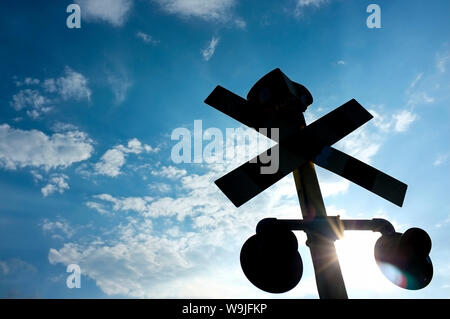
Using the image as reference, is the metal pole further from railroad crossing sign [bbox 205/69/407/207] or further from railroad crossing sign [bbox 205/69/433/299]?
railroad crossing sign [bbox 205/69/407/207]

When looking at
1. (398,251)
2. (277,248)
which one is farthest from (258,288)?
(398,251)

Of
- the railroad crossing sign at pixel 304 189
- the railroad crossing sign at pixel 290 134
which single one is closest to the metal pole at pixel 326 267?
the railroad crossing sign at pixel 304 189

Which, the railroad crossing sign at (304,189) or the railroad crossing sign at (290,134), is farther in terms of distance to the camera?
the railroad crossing sign at (290,134)

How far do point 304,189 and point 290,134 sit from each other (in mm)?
517

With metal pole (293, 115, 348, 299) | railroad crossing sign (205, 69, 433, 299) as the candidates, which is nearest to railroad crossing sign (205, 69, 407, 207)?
railroad crossing sign (205, 69, 433, 299)

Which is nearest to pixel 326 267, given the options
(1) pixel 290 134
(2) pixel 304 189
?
(2) pixel 304 189

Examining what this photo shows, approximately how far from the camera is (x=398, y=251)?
1975 millimetres

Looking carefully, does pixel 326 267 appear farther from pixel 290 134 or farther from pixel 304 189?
pixel 290 134

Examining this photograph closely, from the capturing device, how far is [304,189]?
7.23 ft

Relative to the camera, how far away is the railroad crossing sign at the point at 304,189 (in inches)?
62.6

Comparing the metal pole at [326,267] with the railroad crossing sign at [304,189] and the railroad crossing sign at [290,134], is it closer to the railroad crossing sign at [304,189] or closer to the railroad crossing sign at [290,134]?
the railroad crossing sign at [304,189]

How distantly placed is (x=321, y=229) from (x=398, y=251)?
2.56 ft

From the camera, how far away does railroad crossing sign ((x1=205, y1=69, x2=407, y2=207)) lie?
191 cm
